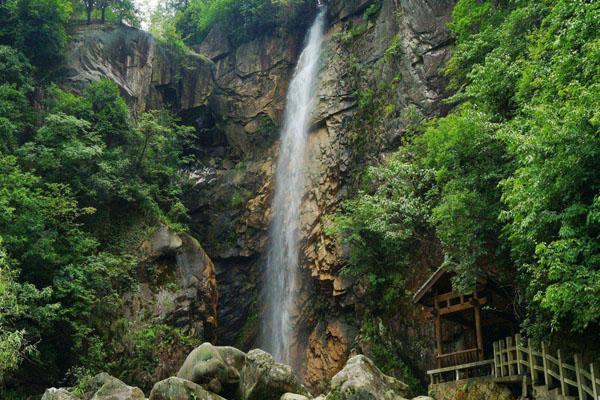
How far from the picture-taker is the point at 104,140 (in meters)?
23.9

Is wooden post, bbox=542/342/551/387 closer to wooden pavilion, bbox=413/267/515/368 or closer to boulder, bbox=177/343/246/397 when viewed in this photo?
wooden pavilion, bbox=413/267/515/368

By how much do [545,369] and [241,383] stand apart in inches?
274

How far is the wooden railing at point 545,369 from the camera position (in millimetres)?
10656

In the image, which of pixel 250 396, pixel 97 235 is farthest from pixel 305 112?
pixel 250 396

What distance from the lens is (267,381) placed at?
1270 centimetres

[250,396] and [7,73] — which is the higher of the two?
[7,73]

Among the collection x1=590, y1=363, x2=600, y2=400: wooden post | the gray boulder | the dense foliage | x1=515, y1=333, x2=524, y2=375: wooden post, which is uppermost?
the dense foliage

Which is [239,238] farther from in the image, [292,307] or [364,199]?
[364,199]

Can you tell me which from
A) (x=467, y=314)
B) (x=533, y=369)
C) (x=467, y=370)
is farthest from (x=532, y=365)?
(x=467, y=314)

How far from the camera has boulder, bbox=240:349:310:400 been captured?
1266 cm

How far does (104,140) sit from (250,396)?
49.7ft

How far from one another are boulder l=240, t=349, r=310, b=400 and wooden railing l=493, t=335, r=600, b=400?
4938mm

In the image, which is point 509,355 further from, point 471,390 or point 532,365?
point 471,390

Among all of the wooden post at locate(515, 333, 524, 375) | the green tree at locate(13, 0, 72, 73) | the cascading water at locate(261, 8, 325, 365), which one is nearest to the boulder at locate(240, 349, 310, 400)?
the wooden post at locate(515, 333, 524, 375)
